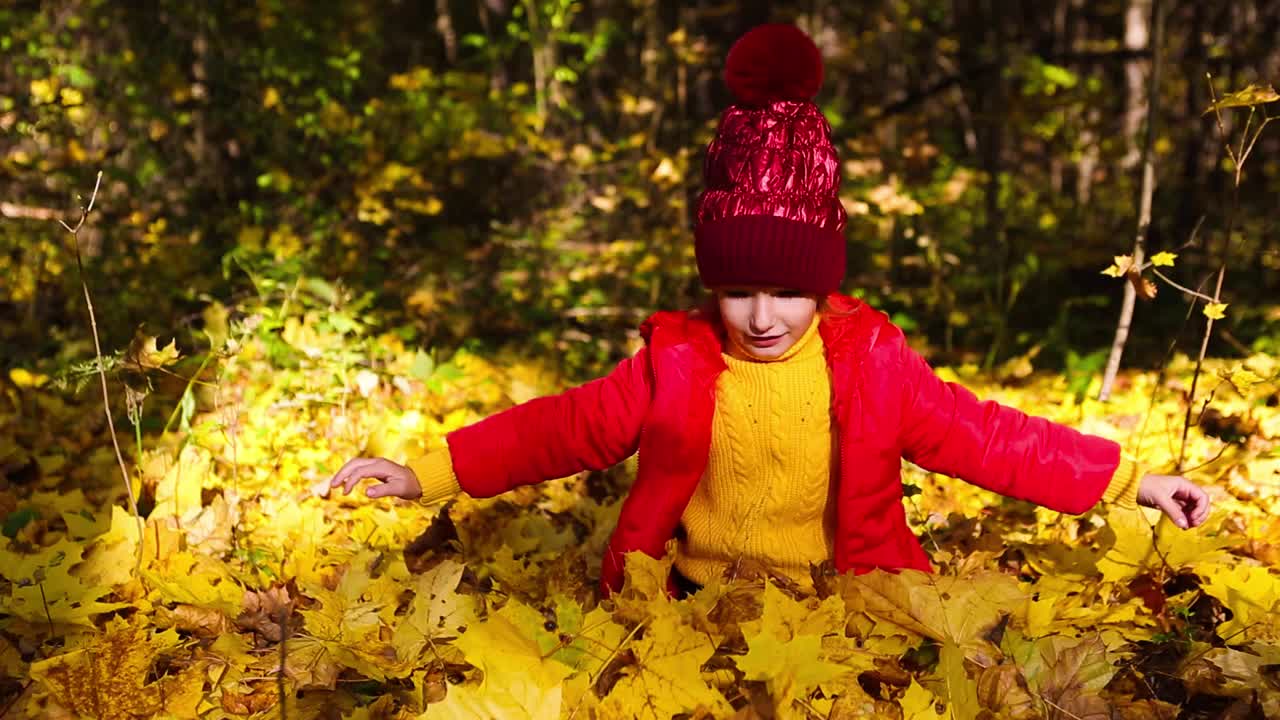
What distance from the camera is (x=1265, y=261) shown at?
5441mm

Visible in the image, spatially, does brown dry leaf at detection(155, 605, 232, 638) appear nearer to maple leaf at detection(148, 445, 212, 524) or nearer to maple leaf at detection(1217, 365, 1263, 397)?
maple leaf at detection(148, 445, 212, 524)

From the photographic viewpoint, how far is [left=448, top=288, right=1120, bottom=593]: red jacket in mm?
1897

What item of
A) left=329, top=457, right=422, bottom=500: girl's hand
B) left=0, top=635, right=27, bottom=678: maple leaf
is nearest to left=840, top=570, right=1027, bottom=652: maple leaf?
left=329, top=457, right=422, bottom=500: girl's hand

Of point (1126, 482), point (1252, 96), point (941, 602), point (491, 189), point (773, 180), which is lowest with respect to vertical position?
point (491, 189)

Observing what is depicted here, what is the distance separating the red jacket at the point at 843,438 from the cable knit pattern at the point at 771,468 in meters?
0.04

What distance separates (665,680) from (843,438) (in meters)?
0.60

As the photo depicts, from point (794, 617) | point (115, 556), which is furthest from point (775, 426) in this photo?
point (115, 556)

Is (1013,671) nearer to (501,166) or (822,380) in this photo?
(822,380)

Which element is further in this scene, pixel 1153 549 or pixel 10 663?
pixel 1153 549

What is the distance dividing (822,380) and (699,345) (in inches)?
10.1

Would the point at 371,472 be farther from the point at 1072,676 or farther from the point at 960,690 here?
the point at 1072,676

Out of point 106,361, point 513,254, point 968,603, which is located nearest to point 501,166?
point 513,254

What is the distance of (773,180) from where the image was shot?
176 centimetres

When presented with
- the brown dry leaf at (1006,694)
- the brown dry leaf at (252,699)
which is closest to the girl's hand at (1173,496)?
the brown dry leaf at (1006,694)
